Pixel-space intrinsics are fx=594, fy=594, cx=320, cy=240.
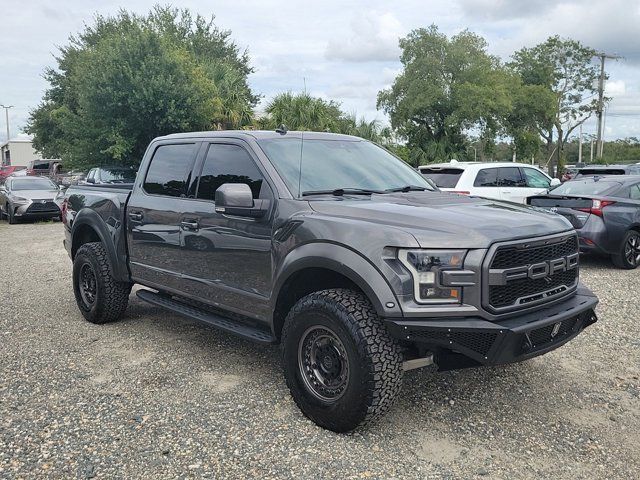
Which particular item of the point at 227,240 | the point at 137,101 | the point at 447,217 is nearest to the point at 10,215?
the point at 137,101

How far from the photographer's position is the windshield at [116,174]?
1475cm

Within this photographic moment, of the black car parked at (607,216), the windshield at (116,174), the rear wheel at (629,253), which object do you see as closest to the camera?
the black car parked at (607,216)

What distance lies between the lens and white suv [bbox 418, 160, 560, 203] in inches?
417

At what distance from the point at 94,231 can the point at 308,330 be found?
3.57 metres

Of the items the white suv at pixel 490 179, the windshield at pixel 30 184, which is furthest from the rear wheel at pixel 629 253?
the windshield at pixel 30 184

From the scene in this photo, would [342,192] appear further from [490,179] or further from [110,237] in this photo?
[490,179]

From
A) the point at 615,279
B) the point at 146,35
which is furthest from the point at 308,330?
the point at 146,35

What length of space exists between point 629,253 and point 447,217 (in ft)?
21.7

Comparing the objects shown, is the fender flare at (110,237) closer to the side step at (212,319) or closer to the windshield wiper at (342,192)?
the side step at (212,319)

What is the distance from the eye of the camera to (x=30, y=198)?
1816cm

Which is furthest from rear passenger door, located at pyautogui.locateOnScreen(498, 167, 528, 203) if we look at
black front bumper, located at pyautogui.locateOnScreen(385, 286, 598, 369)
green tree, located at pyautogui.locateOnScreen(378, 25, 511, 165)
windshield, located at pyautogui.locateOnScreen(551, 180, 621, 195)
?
green tree, located at pyautogui.locateOnScreen(378, 25, 511, 165)

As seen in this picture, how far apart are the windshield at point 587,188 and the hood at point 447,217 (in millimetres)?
5684

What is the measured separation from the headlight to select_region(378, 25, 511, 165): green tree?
3561 cm

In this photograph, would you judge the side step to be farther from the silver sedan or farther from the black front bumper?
the silver sedan
